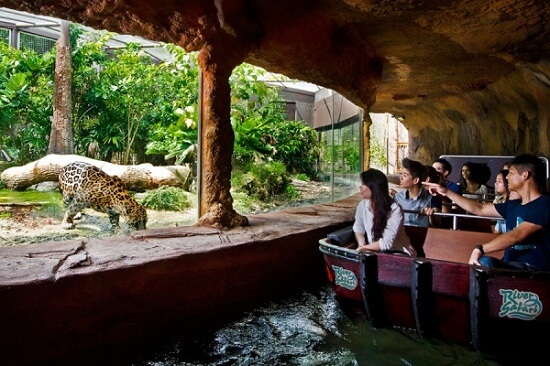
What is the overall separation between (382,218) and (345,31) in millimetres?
3434

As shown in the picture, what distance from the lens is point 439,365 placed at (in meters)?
3.15

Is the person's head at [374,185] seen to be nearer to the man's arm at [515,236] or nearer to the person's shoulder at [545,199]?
the man's arm at [515,236]

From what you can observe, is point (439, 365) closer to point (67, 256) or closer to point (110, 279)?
point (110, 279)

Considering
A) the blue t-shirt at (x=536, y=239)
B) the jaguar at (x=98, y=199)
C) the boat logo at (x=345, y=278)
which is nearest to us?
the blue t-shirt at (x=536, y=239)

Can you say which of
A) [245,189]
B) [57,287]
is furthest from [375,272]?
[245,189]

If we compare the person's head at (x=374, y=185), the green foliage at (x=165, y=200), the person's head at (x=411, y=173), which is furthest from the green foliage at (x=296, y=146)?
the person's head at (x=374, y=185)

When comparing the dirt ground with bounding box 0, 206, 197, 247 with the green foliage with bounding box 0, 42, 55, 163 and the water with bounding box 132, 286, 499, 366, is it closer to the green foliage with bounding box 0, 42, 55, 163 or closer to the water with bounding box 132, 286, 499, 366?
the green foliage with bounding box 0, 42, 55, 163

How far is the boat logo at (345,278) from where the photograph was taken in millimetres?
3613

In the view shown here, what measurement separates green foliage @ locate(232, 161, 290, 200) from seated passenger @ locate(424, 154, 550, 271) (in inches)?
246

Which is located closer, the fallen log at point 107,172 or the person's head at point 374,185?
the person's head at point 374,185

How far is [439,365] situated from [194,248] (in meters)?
2.25

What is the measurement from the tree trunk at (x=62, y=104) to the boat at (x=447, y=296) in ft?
21.1

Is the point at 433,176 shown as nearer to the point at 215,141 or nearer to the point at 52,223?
the point at 215,141

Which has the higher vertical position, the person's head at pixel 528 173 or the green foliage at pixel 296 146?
the green foliage at pixel 296 146
